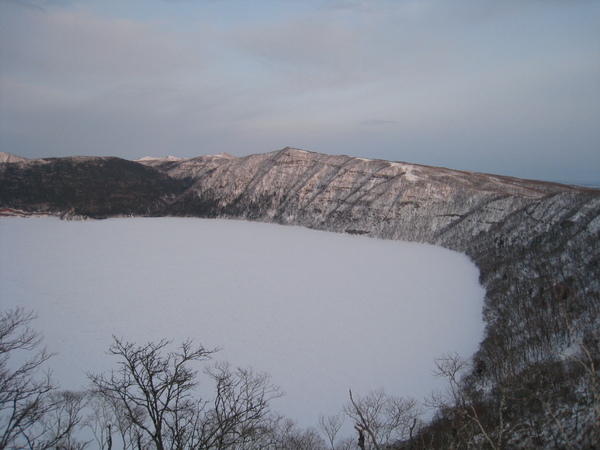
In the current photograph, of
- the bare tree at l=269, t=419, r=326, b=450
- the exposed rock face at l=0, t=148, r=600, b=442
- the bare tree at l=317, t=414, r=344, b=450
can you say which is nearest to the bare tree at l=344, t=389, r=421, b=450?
the bare tree at l=317, t=414, r=344, b=450

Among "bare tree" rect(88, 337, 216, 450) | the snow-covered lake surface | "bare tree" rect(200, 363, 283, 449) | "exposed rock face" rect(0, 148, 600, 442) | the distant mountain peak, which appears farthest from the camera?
the distant mountain peak

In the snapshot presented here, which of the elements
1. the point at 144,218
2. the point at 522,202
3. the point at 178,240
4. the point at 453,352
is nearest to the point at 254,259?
the point at 178,240

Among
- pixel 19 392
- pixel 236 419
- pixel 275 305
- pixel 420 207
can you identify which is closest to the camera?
pixel 19 392

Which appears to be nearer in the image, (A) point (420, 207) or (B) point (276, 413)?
(B) point (276, 413)

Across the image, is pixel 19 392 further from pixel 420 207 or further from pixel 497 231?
pixel 420 207

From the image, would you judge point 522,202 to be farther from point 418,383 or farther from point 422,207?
point 418,383

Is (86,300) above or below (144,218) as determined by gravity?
below

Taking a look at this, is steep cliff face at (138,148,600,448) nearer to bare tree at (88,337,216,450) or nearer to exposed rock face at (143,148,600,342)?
exposed rock face at (143,148,600,342)

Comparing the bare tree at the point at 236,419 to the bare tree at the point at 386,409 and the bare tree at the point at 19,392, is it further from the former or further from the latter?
the bare tree at the point at 19,392

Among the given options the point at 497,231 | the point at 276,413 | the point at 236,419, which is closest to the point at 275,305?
the point at 276,413
